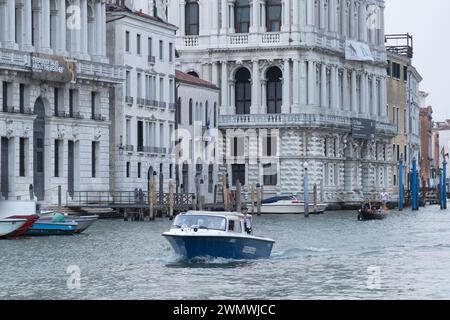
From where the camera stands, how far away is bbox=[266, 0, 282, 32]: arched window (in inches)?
4611

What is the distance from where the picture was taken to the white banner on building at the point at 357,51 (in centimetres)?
12169

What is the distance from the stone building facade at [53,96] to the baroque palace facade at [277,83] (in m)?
25.6

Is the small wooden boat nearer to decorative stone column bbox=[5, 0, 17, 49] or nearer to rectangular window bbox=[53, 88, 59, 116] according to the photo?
rectangular window bbox=[53, 88, 59, 116]

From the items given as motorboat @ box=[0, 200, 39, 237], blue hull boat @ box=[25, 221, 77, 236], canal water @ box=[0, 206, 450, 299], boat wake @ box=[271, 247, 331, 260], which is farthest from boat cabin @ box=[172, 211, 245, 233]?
blue hull boat @ box=[25, 221, 77, 236]

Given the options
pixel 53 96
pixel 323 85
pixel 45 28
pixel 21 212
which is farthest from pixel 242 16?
pixel 21 212

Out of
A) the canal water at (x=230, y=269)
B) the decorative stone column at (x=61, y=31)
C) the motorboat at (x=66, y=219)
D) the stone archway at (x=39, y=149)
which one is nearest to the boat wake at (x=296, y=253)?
the canal water at (x=230, y=269)

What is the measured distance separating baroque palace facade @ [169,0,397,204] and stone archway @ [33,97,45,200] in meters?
29.8

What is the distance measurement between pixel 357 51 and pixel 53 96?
1674 inches

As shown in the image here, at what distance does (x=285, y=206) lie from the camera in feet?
337

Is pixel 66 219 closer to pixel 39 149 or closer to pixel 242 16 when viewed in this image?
pixel 39 149

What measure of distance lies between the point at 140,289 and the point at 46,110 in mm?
43241

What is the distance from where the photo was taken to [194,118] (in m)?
104
